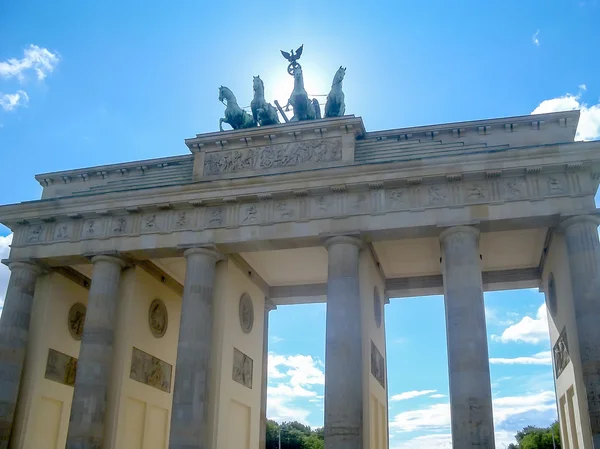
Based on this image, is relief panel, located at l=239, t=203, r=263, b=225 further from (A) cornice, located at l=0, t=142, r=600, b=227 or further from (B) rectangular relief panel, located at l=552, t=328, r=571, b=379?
(B) rectangular relief panel, located at l=552, t=328, r=571, b=379

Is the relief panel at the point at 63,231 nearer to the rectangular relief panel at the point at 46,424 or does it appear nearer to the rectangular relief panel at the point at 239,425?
the rectangular relief panel at the point at 46,424

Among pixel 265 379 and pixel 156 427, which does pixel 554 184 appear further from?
pixel 156 427

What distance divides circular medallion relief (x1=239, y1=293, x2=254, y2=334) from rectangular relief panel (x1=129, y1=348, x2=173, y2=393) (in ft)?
14.2

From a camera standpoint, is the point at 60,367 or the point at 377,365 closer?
the point at 377,365

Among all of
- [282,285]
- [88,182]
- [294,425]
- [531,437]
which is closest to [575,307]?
[282,285]

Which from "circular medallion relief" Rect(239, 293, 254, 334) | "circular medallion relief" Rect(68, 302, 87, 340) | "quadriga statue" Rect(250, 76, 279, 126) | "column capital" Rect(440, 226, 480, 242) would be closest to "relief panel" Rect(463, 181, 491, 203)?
"column capital" Rect(440, 226, 480, 242)

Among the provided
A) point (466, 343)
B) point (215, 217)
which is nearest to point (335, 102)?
point (215, 217)

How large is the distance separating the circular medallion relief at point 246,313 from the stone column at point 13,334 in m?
8.80

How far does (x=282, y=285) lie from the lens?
30.5 meters

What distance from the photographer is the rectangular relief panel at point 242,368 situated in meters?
25.1

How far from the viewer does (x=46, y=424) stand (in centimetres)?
2545

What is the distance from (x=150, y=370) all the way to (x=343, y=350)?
10255mm

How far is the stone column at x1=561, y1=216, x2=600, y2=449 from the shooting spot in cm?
1848

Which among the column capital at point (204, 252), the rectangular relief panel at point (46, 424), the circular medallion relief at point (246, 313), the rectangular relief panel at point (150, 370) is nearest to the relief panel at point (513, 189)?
the column capital at point (204, 252)
